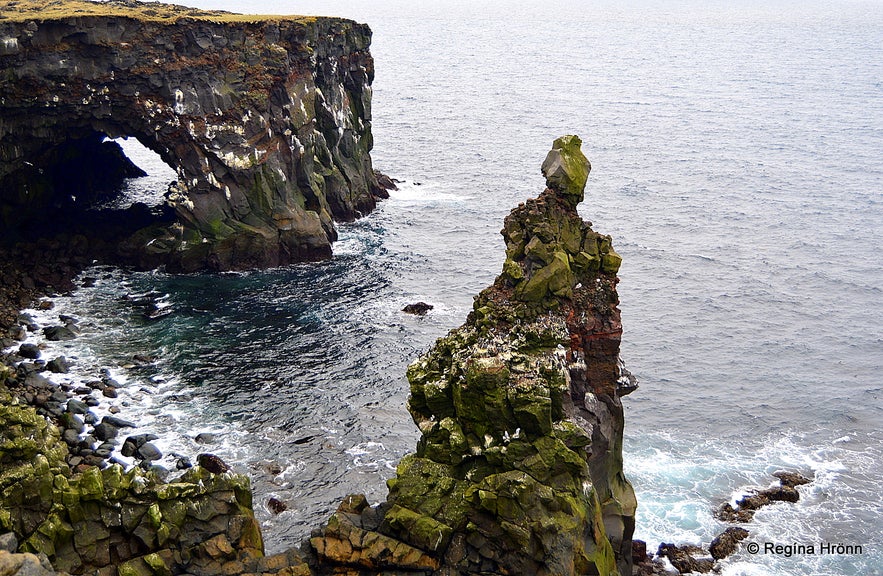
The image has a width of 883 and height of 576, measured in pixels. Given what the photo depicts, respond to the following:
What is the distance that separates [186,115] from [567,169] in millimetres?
51427

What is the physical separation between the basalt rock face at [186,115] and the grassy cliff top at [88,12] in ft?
0.85

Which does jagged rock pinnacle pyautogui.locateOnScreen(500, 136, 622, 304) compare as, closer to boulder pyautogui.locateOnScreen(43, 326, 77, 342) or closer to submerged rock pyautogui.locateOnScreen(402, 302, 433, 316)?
submerged rock pyautogui.locateOnScreen(402, 302, 433, 316)

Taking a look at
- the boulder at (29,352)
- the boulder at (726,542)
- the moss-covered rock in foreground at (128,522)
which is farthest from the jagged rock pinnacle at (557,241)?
the boulder at (29,352)

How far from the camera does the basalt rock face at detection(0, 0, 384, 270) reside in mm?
82812

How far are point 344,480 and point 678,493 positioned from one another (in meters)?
21.7

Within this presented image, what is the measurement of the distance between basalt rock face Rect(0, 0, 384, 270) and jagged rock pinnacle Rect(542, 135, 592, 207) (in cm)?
4996

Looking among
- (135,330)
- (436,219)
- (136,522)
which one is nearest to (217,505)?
(136,522)

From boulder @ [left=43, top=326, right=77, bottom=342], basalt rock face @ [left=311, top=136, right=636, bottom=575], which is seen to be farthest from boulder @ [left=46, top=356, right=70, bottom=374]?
basalt rock face @ [left=311, top=136, right=636, bottom=575]

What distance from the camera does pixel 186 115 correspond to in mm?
88750

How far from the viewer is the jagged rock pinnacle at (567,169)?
48.2m

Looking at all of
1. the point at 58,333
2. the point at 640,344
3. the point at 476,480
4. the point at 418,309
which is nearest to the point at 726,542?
the point at 476,480

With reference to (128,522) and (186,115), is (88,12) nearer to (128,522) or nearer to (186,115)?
(186,115)

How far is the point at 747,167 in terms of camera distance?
149625 mm

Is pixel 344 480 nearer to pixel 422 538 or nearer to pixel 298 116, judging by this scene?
pixel 422 538
